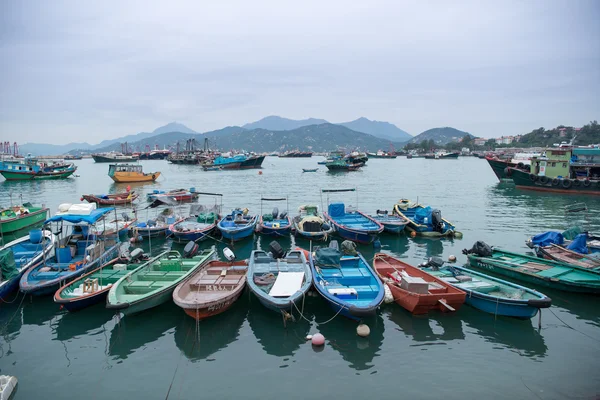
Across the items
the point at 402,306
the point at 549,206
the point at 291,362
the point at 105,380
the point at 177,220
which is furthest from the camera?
the point at 549,206

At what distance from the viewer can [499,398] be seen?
815cm

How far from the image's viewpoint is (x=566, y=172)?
145 ft

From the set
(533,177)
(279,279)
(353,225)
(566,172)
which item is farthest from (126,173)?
(566,172)

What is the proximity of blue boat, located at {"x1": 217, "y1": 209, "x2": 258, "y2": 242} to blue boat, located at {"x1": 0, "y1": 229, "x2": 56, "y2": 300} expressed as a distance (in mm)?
8829

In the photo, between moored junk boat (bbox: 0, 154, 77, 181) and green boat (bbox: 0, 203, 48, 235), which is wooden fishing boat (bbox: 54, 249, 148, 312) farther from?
moored junk boat (bbox: 0, 154, 77, 181)

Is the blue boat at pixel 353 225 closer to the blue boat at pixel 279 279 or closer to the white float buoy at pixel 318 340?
the blue boat at pixel 279 279

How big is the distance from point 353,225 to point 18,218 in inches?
909

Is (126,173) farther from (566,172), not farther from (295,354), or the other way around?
(566,172)

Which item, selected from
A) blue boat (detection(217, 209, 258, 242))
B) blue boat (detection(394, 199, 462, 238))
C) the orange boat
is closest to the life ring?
blue boat (detection(394, 199, 462, 238))

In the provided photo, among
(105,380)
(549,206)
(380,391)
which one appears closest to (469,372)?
(380,391)

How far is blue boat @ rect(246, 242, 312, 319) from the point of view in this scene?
431 inches

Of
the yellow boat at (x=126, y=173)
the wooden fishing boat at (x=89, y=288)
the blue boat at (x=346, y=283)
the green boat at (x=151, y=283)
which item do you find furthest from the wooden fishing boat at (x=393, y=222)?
the yellow boat at (x=126, y=173)

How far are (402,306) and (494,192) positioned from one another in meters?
42.6

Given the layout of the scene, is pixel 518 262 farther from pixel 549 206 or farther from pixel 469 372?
pixel 549 206
